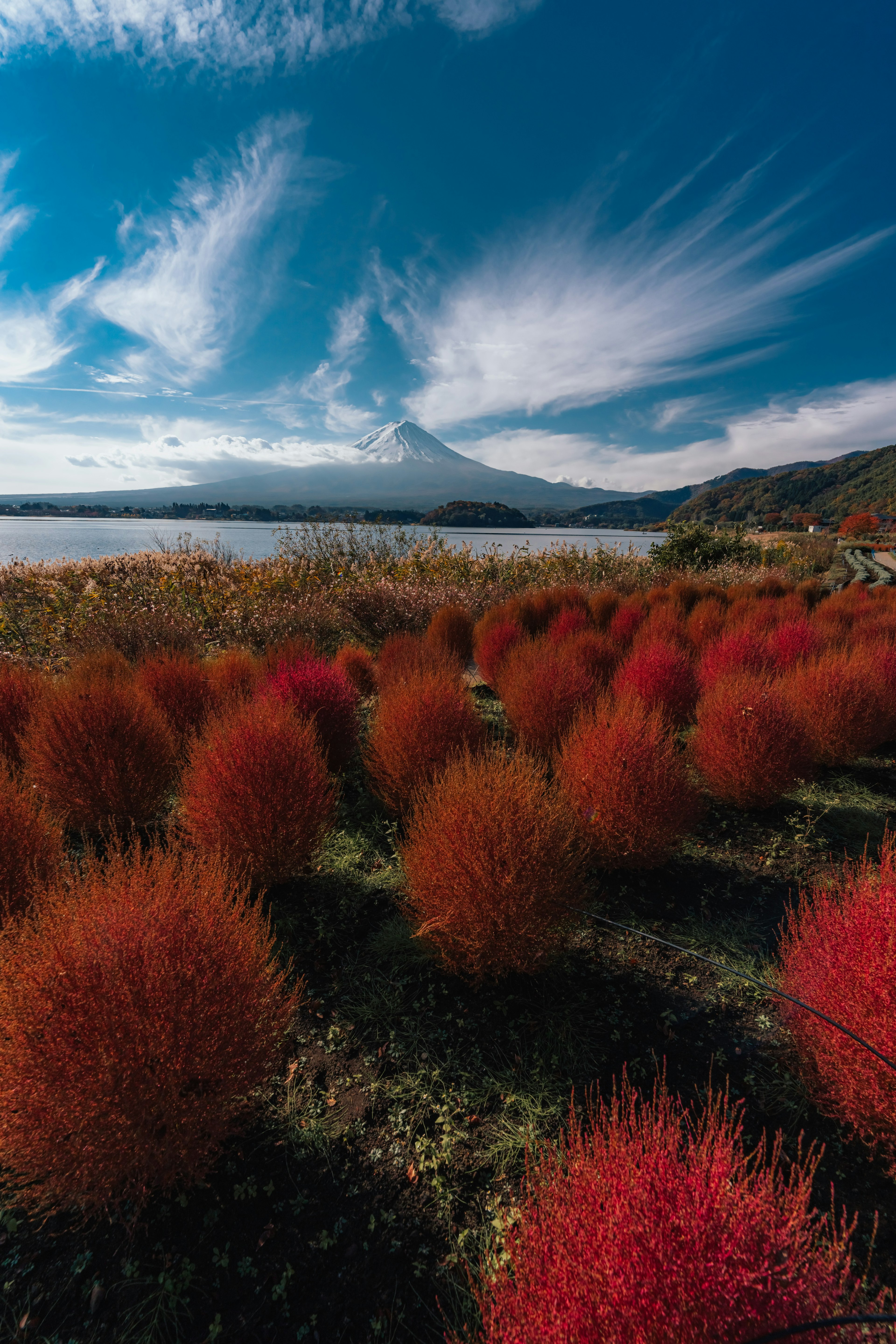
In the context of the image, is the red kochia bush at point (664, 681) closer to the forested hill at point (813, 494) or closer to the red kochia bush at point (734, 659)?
the red kochia bush at point (734, 659)

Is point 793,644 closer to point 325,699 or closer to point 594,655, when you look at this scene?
point 594,655

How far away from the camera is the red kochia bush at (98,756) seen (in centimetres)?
348

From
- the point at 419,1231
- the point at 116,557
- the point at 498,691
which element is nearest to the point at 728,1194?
the point at 419,1231

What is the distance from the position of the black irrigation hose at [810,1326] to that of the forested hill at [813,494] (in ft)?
225

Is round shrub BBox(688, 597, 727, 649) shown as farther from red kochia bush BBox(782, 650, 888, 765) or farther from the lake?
the lake

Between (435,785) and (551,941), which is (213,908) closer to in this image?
(435,785)

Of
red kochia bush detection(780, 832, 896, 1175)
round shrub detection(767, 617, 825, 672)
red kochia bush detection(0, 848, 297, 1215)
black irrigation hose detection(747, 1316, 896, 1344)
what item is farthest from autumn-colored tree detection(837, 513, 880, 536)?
red kochia bush detection(0, 848, 297, 1215)

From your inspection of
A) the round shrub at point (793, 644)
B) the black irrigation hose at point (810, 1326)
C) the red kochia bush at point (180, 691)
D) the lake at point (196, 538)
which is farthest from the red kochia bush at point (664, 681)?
the lake at point (196, 538)

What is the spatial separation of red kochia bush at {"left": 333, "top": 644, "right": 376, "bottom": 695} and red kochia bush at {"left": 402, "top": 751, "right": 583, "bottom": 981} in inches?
151

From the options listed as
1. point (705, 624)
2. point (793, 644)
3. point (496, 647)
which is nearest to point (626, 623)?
point (705, 624)

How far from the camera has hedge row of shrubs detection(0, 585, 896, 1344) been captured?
1049mm

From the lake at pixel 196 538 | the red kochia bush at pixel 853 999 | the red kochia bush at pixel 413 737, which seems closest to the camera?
the red kochia bush at pixel 853 999

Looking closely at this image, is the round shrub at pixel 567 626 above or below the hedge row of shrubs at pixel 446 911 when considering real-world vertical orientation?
above

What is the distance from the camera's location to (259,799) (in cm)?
298
